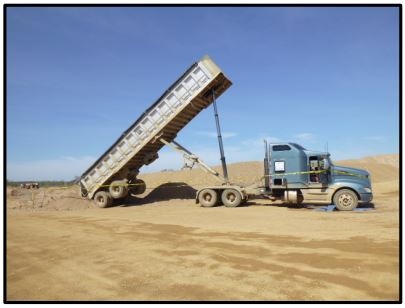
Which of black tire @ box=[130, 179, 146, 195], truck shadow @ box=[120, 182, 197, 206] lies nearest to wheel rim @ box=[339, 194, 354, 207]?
truck shadow @ box=[120, 182, 197, 206]

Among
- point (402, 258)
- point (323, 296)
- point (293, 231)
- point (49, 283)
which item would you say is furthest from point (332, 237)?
point (49, 283)

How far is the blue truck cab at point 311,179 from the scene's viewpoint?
1374 cm

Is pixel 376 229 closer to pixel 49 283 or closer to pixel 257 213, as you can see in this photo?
pixel 257 213

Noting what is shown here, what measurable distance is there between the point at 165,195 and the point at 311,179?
975 cm

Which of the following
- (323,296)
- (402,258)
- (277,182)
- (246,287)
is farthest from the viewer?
(277,182)

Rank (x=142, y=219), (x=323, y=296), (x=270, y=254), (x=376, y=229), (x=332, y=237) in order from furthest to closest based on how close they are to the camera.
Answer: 1. (x=142, y=219)
2. (x=376, y=229)
3. (x=332, y=237)
4. (x=270, y=254)
5. (x=323, y=296)

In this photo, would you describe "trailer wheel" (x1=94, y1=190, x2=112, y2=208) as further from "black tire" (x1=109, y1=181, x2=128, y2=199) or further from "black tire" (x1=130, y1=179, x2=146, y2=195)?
"black tire" (x1=130, y1=179, x2=146, y2=195)

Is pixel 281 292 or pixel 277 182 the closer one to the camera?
pixel 281 292

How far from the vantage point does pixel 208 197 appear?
16.3m

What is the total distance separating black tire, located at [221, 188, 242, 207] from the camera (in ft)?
51.6

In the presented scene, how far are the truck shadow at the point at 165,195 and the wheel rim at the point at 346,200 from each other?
9242mm

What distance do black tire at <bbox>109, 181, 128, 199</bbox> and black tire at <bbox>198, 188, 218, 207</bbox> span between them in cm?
408

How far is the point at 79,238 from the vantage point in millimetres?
8734

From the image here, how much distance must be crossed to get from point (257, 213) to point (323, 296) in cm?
888
